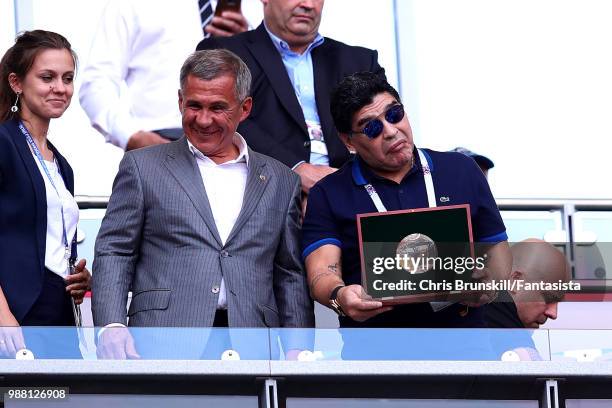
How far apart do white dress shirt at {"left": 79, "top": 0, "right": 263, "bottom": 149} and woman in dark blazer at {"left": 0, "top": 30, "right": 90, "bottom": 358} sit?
179 centimetres

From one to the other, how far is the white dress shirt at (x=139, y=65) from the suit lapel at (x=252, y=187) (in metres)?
1.97

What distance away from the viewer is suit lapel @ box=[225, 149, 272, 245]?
19.6 feet

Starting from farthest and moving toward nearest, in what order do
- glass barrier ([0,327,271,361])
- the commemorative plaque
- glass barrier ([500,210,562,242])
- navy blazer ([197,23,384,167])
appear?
1. navy blazer ([197,23,384,167])
2. glass barrier ([500,210,562,242])
3. the commemorative plaque
4. glass barrier ([0,327,271,361])

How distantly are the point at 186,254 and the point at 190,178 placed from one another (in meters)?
0.29

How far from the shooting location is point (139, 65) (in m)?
8.16

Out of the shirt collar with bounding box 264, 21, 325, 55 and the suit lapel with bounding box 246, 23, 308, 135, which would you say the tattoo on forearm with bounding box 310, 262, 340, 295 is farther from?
the shirt collar with bounding box 264, 21, 325, 55

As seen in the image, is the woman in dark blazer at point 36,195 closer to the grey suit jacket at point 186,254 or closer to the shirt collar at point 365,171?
the grey suit jacket at point 186,254

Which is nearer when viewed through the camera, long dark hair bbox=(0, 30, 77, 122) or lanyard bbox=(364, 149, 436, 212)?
lanyard bbox=(364, 149, 436, 212)

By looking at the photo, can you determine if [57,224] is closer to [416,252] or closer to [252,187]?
[252,187]

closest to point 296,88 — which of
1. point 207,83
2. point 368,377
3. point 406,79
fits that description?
point 207,83

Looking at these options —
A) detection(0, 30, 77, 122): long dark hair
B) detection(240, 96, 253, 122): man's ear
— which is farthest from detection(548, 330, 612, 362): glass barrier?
detection(0, 30, 77, 122): long dark hair

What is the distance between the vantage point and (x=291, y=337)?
5.40 metres

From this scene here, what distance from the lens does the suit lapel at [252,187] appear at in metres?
5.96

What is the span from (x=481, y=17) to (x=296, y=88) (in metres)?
3.12
